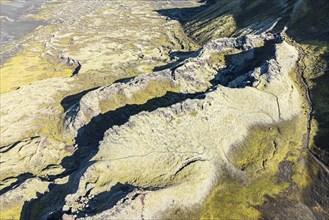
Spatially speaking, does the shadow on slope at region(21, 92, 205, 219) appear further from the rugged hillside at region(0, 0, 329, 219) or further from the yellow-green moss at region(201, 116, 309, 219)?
the yellow-green moss at region(201, 116, 309, 219)

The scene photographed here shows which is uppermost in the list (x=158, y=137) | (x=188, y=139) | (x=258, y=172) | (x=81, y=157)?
(x=188, y=139)

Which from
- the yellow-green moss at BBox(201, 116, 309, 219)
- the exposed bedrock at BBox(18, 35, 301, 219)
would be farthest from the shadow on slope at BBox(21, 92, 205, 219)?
the yellow-green moss at BBox(201, 116, 309, 219)

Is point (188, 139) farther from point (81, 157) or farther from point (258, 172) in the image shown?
point (81, 157)

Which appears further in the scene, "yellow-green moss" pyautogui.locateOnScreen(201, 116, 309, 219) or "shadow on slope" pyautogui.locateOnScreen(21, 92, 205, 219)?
"shadow on slope" pyautogui.locateOnScreen(21, 92, 205, 219)

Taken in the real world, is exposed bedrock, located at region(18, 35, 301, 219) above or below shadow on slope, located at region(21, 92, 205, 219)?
above

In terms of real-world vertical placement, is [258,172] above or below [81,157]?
above

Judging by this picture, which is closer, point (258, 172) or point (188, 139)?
point (258, 172)

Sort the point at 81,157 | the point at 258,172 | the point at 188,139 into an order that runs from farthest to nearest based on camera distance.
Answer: the point at 81,157
the point at 188,139
the point at 258,172

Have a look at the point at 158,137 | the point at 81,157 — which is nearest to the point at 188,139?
the point at 158,137
